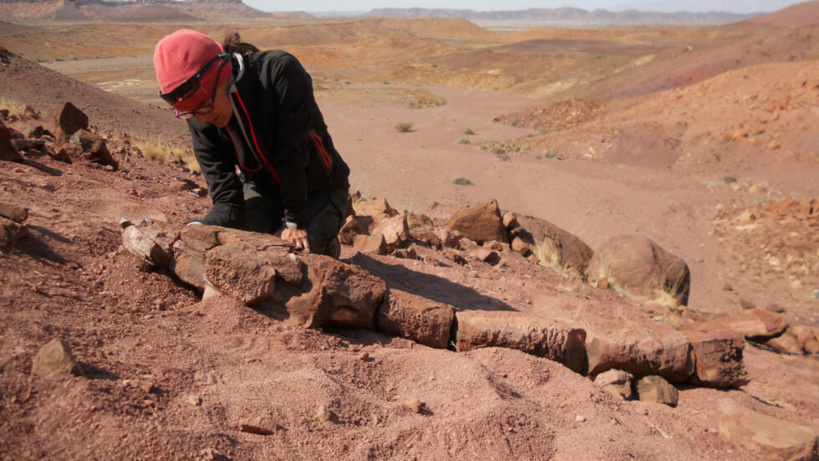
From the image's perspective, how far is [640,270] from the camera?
22.5ft

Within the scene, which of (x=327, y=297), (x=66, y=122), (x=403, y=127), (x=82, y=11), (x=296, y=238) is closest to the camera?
(x=327, y=297)

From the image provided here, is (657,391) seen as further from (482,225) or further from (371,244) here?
(482,225)

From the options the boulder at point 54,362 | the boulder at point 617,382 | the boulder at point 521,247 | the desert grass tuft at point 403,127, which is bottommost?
the desert grass tuft at point 403,127

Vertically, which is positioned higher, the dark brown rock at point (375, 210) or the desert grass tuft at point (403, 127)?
the dark brown rock at point (375, 210)

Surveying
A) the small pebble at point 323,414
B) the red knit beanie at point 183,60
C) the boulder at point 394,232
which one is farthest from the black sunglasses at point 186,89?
the boulder at point 394,232

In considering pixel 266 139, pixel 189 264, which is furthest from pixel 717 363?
pixel 189 264

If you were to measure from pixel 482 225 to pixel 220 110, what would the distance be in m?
4.78

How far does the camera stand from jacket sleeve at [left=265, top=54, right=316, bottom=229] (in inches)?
112

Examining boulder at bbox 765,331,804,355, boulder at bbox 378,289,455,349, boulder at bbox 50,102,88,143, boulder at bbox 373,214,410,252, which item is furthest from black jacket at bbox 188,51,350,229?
boulder at bbox 765,331,804,355

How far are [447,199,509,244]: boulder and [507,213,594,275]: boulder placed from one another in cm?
30

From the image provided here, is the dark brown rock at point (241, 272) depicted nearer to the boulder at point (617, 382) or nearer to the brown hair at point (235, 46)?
the brown hair at point (235, 46)

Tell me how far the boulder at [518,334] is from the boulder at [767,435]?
0.83 metres

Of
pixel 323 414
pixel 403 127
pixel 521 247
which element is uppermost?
pixel 323 414

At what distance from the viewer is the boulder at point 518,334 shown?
3.00 metres
